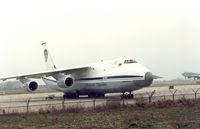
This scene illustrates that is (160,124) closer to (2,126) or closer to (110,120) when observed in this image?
(110,120)

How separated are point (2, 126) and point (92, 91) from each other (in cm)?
1495

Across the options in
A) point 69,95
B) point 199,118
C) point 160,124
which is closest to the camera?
point 160,124

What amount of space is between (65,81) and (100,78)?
3.10 meters

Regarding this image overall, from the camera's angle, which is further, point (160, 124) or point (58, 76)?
point (58, 76)

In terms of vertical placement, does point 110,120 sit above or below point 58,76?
below

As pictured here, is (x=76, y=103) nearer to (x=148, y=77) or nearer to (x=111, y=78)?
(x=111, y=78)

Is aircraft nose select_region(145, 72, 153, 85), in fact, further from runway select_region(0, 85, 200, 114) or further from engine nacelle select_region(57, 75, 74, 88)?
engine nacelle select_region(57, 75, 74, 88)

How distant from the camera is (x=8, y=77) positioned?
2591 centimetres

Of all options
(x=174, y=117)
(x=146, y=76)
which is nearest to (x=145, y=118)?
(x=174, y=117)

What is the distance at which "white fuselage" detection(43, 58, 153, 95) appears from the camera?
21172mm

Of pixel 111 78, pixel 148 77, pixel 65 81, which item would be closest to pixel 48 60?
pixel 65 81

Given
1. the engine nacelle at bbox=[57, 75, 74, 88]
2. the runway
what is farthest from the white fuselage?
the engine nacelle at bbox=[57, 75, 74, 88]

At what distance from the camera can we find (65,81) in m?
24.5

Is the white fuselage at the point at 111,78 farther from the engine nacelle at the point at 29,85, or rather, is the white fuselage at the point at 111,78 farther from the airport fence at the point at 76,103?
the engine nacelle at the point at 29,85
